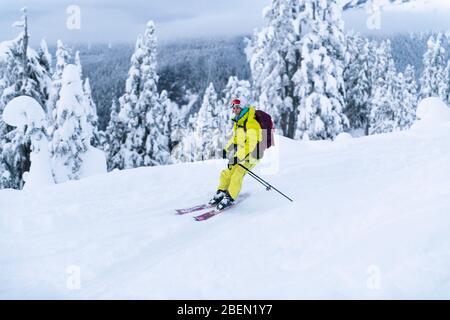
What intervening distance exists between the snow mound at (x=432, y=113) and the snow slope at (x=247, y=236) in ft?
18.8

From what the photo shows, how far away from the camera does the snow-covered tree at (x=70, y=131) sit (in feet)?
75.3

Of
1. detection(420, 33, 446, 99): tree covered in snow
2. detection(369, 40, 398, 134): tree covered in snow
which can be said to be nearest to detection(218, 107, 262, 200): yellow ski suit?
detection(369, 40, 398, 134): tree covered in snow

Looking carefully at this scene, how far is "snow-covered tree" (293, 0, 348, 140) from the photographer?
77.3ft

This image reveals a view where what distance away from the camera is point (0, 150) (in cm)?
2119

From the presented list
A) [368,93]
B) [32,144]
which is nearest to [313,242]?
[32,144]

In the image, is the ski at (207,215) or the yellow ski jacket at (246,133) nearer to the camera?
the ski at (207,215)

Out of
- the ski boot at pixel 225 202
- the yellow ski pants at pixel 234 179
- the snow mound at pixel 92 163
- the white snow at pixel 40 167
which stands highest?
the yellow ski pants at pixel 234 179

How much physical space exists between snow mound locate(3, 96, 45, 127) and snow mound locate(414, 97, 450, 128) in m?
14.5

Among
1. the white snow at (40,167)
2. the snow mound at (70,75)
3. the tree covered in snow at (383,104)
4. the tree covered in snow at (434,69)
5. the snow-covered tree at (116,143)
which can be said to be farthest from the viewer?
the tree covered in snow at (434,69)

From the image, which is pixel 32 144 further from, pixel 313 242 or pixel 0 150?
pixel 313 242

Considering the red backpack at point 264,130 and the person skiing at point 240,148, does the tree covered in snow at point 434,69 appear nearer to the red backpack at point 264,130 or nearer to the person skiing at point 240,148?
the red backpack at point 264,130

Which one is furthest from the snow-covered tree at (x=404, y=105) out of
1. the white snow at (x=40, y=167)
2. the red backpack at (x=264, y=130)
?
the red backpack at (x=264, y=130)

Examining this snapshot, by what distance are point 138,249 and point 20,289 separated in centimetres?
161
